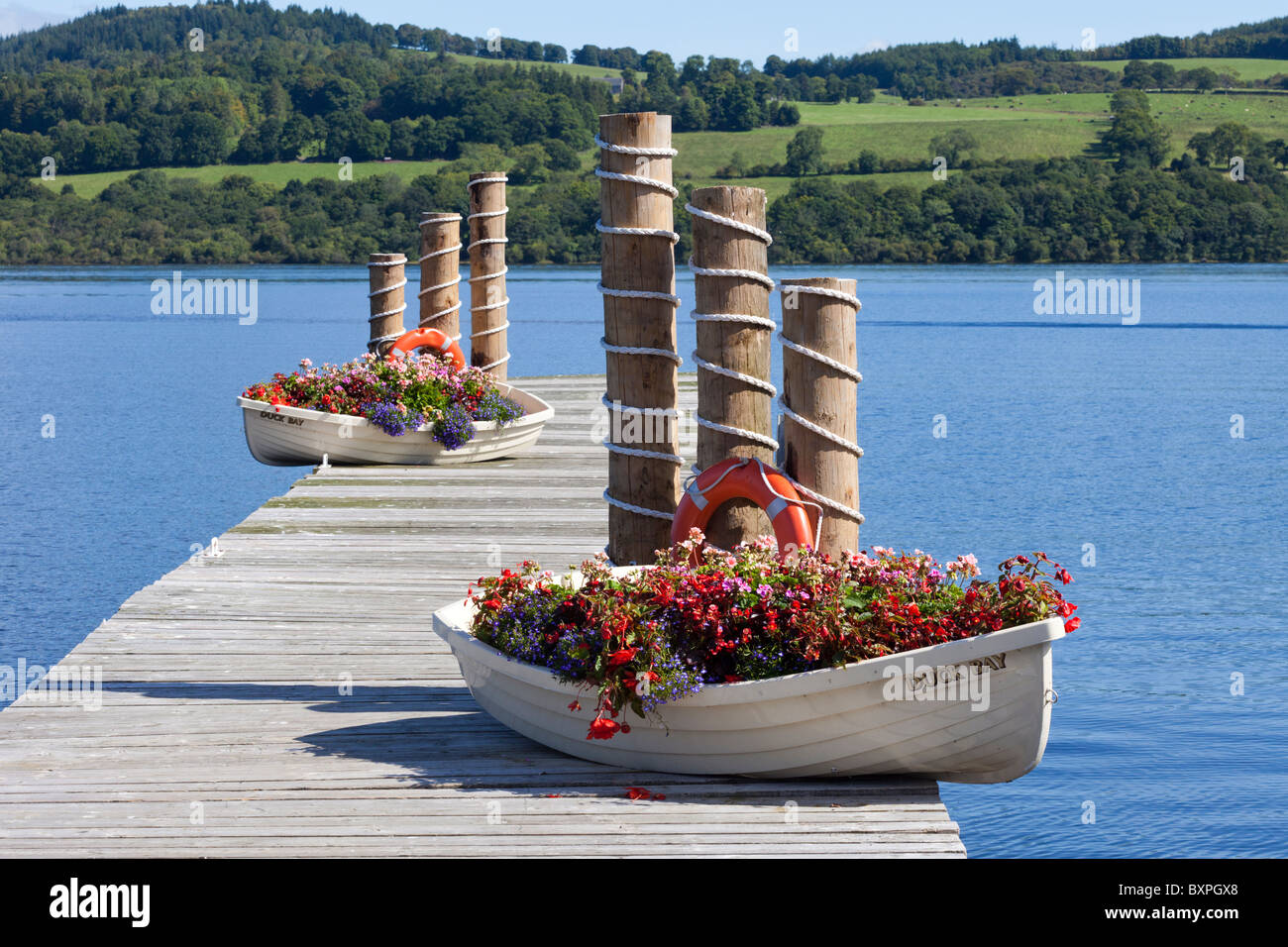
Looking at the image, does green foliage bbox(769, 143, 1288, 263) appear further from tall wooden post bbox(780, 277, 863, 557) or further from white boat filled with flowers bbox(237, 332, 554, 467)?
tall wooden post bbox(780, 277, 863, 557)

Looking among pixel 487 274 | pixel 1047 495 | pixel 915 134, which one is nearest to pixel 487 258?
pixel 487 274

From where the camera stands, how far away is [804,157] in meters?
106

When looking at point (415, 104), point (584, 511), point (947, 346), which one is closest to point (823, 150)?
point (415, 104)

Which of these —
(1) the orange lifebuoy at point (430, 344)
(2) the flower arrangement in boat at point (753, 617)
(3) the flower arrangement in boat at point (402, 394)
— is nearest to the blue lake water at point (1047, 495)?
(3) the flower arrangement in boat at point (402, 394)

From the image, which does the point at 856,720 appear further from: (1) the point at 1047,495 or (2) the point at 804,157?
(2) the point at 804,157

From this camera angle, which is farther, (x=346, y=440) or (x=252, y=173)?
(x=252, y=173)

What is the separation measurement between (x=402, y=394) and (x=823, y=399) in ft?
31.4

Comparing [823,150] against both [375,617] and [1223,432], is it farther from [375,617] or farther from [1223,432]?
[375,617]

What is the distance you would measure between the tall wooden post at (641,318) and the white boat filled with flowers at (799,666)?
152cm

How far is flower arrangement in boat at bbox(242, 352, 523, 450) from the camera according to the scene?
51.5 ft

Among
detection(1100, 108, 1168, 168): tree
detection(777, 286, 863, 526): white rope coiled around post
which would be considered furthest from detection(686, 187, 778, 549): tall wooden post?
detection(1100, 108, 1168, 168): tree

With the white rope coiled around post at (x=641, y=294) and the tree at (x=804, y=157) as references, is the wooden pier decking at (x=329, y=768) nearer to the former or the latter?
the white rope coiled around post at (x=641, y=294)

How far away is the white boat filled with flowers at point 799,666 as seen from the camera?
18.6 feet
